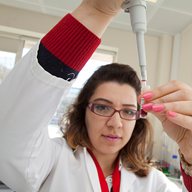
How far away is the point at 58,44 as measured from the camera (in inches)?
16.1

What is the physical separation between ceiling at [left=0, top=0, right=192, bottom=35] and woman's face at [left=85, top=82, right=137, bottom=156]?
1.37 meters

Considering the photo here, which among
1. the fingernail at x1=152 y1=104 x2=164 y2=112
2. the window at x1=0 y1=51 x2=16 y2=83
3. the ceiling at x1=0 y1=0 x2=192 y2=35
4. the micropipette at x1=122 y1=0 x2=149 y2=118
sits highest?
the ceiling at x1=0 y1=0 x2=192 y2=35

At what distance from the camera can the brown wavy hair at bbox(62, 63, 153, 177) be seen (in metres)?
0.89

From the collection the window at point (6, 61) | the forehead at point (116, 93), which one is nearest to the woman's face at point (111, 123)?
the forehead at point (116, 93)

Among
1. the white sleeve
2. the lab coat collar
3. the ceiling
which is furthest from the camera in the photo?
the ceiling

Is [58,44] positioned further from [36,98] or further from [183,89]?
[183,89]

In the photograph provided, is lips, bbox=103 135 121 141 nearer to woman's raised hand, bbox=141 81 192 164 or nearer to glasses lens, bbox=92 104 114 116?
glasses lens, bbox=92 104 114 116

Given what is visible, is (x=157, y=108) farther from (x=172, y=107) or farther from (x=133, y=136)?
(x=133, y=136)

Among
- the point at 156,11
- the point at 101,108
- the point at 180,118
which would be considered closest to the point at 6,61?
the point at 156,11

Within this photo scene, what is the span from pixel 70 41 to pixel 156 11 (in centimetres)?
189

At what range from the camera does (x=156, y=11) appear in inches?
80.7

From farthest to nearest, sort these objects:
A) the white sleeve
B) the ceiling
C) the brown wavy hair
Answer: the ceiling, the brown wavy hair, the white sleeve

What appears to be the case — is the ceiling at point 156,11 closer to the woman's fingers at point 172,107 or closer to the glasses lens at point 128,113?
the glasses lens at point 128,113

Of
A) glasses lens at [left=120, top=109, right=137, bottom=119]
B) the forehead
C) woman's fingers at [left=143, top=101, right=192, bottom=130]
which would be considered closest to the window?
the forehead
